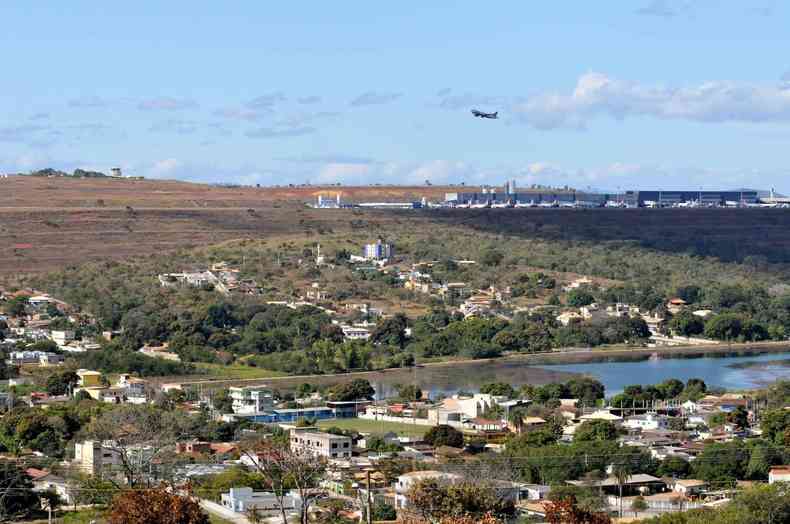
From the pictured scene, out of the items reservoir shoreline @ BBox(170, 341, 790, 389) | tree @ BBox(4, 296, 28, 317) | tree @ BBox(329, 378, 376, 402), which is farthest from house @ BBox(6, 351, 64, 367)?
tree @ BBox(329, 378, 376, 402)

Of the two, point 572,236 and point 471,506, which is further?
point 572,236

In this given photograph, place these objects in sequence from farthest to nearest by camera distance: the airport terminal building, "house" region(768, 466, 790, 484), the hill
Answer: the airport terminal building → the hill → "house" region(768, 466, 790, 484)

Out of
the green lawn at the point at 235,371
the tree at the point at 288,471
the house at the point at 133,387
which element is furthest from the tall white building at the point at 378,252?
the tree at the point at 288,471

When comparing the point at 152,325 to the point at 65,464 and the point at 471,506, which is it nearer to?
the point at 65,464

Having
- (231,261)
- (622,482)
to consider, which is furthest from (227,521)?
(231,261)

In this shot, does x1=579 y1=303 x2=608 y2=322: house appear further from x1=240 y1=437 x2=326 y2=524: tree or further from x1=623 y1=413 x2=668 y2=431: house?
x1=240 y1=437 x2=326 y2=524: tree

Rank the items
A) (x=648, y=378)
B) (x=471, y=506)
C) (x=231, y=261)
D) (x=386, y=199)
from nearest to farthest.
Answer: (x=471, y=506) < (x=648, y=378) < (x=231, y=261) < (x=386, y=199)

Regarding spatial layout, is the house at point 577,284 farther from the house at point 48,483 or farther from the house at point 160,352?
the house at point 48,483

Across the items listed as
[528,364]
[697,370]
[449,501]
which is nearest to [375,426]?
[697,370]
